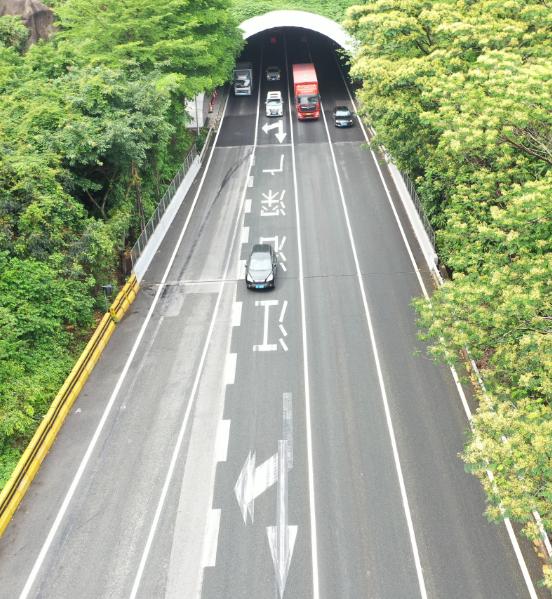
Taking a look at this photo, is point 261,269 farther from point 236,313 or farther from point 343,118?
point 343,118

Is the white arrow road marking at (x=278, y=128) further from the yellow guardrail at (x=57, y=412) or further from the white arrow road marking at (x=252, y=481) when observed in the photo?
the white arrow road marking at (x=252, y=481)

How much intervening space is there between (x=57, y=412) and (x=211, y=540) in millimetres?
8652

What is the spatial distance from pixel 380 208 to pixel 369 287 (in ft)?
31.2

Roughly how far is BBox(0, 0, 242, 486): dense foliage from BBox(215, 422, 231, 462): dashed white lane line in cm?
710

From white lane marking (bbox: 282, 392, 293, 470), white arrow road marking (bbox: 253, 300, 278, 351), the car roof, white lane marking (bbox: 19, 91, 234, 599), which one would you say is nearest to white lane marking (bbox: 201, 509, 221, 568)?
white lane marking (bbox: 282, 392, 293, 470)

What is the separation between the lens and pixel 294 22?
54.2m

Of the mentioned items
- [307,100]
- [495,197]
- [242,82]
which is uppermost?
[495,197]

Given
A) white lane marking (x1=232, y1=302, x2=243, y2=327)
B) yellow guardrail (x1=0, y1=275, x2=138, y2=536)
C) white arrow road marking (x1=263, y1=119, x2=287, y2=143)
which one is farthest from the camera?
white arrow road marking (x1=263, y1=119, x2=287, y2=143)

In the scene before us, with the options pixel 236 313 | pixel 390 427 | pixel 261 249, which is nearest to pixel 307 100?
pixel 261 249

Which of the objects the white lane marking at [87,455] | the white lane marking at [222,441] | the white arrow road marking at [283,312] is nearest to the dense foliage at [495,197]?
the white lane marking at [222,441]

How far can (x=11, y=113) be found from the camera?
29.5m

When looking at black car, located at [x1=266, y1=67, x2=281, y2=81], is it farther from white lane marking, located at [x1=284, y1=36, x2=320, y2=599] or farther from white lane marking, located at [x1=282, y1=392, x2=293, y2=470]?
white lane marking, located at [x1=282, y1=392, x2=293, y2=470]

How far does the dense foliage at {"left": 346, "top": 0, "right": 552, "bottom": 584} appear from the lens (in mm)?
14414

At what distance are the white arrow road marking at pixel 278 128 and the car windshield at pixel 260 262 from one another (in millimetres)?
20323
